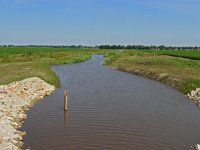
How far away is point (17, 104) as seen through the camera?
30.4 m

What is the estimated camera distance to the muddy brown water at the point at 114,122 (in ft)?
68.7

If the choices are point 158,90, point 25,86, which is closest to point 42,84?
point 25,86

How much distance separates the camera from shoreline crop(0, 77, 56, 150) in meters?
20.5

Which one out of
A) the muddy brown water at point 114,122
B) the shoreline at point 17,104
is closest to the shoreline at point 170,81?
the muddy brown water at point 114,122

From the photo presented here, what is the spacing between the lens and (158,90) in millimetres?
44406

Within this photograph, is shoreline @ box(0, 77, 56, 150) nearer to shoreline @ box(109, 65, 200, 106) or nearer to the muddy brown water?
the muddy brown water

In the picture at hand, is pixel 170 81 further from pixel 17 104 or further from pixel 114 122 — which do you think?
pixel 17 104

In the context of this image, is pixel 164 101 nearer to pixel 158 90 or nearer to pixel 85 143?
pixel 158 90

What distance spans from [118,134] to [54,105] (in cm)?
1141

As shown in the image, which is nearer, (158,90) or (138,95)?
(138,95)

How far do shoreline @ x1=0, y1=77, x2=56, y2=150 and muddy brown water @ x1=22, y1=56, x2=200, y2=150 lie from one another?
0.73 metres

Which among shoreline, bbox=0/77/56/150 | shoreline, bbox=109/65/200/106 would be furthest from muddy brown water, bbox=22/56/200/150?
shoreline, bbox=109/65/200/106

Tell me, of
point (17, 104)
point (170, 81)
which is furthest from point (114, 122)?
point (170, 81)

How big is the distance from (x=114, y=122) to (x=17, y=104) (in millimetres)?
9731
